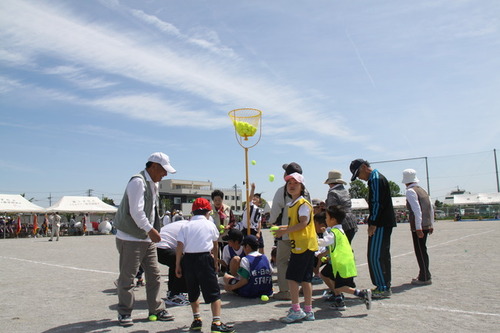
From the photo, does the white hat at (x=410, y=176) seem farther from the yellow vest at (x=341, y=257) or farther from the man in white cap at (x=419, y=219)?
the yellow vest at (x=341, y=257)

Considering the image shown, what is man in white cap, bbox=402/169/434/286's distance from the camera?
23.0ft

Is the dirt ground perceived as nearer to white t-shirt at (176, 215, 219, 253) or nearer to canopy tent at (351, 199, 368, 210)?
white t-shirt at (176, 215, 219, 253)

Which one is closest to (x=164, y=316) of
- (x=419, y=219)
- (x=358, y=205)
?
(x=419, y=219)

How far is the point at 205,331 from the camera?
4.51 metres

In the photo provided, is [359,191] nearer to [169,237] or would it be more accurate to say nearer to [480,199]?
[480,199]

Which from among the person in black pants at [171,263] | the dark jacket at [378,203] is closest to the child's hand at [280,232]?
the person in black pants at [171,263]

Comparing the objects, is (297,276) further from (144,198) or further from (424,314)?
(144,198)

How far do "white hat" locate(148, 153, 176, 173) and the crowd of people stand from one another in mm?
12

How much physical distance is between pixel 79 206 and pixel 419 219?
117ft

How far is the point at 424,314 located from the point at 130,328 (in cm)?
342

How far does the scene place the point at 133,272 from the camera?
4.83 meters

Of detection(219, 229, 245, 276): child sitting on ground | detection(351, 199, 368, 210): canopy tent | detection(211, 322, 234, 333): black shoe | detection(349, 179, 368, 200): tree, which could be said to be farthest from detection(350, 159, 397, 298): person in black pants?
detection(349, 179, 368, 200): tree

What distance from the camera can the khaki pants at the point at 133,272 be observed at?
188 inches

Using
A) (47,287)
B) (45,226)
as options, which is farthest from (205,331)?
(45,226)
